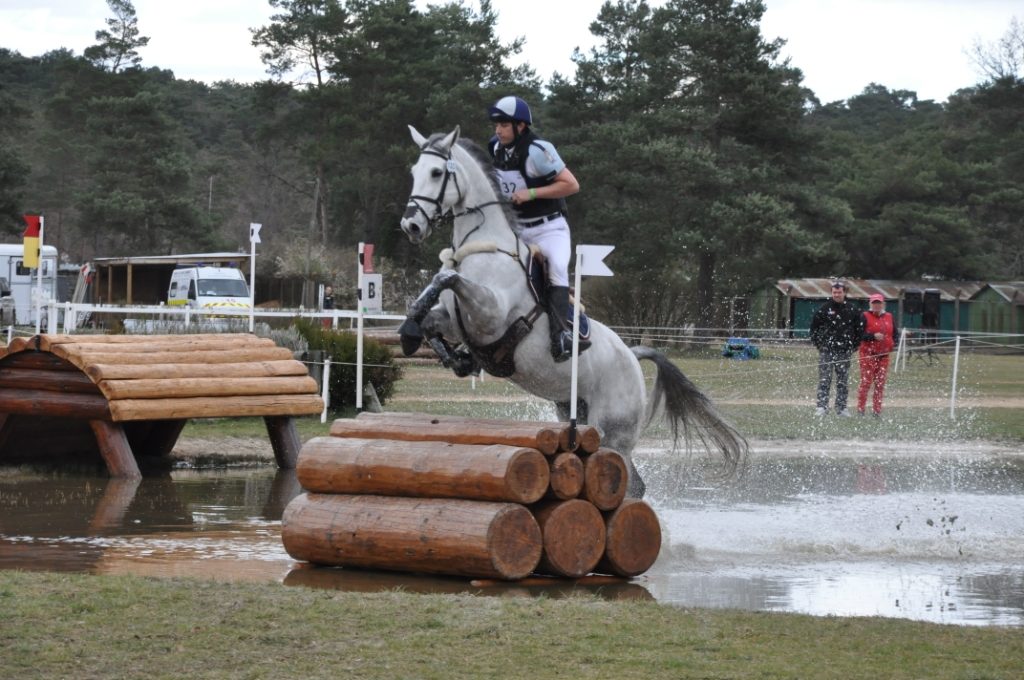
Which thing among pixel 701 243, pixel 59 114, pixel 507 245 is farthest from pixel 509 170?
pixel 59 114

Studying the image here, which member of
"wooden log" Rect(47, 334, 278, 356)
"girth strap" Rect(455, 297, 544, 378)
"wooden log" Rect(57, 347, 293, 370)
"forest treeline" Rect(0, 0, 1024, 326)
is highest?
"forest treeline" Rect(0, 0, 1024, 326)

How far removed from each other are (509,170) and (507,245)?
520mm

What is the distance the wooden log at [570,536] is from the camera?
6539 mm

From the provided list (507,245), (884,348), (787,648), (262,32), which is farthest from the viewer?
(262,32)

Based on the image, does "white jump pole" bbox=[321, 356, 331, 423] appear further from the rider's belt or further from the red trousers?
the rider's belt

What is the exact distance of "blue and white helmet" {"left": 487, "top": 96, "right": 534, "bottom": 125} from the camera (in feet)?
23.7

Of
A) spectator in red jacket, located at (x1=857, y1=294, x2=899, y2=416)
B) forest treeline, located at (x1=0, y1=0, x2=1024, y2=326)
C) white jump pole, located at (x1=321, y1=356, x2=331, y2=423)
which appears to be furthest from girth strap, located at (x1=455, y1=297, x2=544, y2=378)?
forest treeline, located at (x1=0, y1=0, x2=1024, y2=326)

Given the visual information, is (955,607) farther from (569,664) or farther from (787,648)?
(569,664)

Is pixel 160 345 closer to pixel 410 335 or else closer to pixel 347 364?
pixel 347 364

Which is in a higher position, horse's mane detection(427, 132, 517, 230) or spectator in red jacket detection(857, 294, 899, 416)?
horse's mane detection(427, 132, 517, 230)

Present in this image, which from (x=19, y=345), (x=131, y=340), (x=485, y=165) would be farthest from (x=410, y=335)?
(x=19, y=345)

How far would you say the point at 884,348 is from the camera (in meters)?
17.0

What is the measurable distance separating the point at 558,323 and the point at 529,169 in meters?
0.88

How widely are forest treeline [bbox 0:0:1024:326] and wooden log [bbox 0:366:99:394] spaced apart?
22445 millimetres
